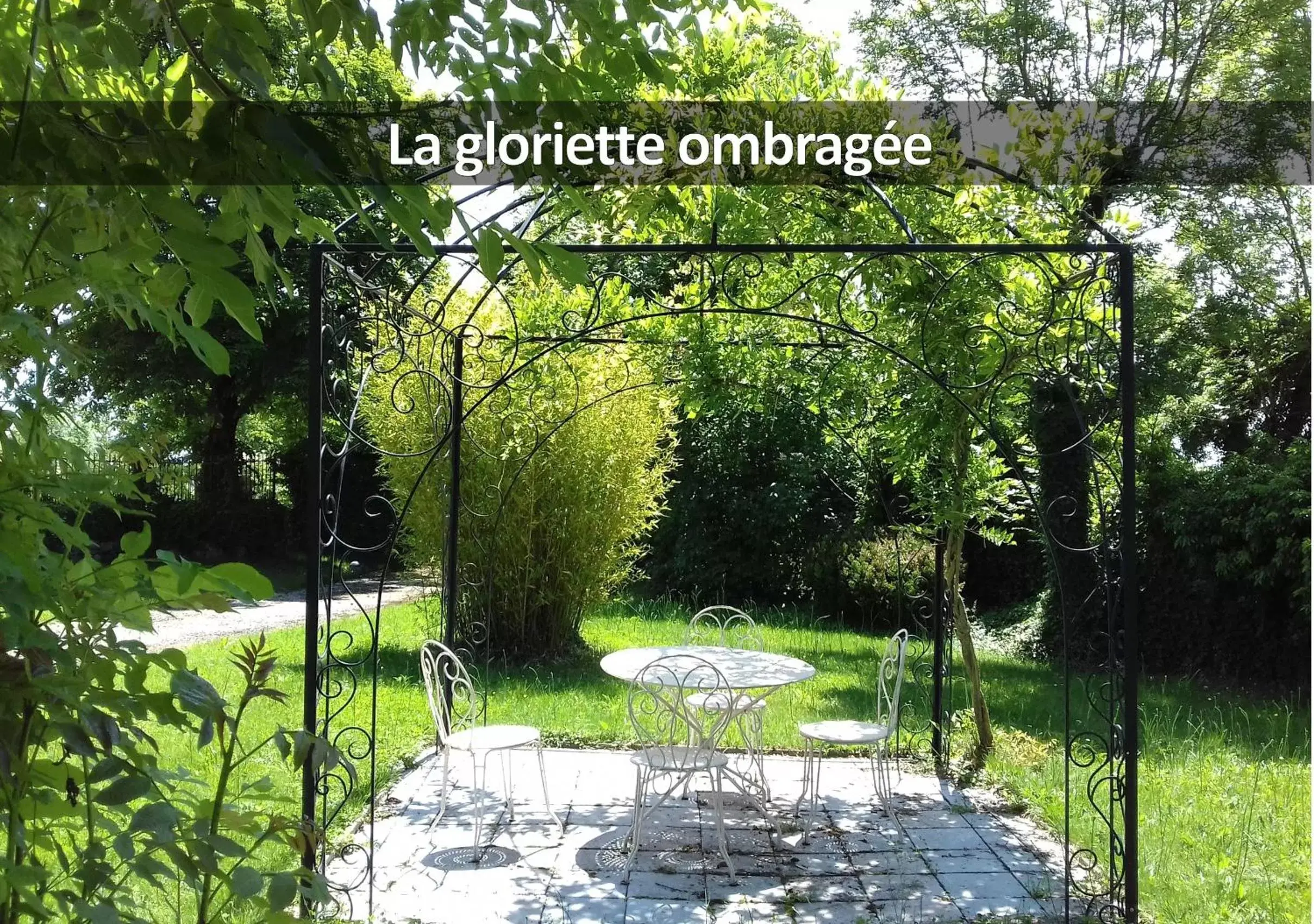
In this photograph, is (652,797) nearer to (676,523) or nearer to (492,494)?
(492,494)

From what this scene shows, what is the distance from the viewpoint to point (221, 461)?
1573cm

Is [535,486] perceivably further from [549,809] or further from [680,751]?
[680,751]

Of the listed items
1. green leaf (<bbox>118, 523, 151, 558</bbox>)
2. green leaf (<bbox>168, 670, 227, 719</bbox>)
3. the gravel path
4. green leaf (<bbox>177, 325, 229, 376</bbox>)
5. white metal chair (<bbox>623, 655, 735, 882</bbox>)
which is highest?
green leaf (<bbox>177, 325, 229, 376</bbox>)

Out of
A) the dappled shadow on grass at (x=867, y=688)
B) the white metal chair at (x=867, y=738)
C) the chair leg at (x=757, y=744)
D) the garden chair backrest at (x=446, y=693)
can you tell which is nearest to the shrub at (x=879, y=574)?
the dappled shadow on grass at (x=867, y=688)

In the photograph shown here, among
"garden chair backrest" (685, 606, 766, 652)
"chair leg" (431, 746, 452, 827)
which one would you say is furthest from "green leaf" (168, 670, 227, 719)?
"garden chair backrest" (685, 606, 766, 652)

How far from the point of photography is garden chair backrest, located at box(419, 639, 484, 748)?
4246 mm

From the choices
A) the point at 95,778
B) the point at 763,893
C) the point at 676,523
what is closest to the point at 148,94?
the point at 95,778

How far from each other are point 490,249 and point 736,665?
3729 mm

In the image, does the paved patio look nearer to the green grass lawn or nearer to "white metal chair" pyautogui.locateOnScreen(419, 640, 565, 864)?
"white metal chair" pyautogui.locateOnScreen(419, 640, 565, 864)

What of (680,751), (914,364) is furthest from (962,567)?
(680,751)

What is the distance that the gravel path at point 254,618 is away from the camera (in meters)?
8.92

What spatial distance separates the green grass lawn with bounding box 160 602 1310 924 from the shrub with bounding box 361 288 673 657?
1.61ft

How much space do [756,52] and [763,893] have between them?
11.6 feet

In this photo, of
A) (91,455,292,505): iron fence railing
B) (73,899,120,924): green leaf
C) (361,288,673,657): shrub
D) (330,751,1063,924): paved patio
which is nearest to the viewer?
(73,899,120,924): green leaf
